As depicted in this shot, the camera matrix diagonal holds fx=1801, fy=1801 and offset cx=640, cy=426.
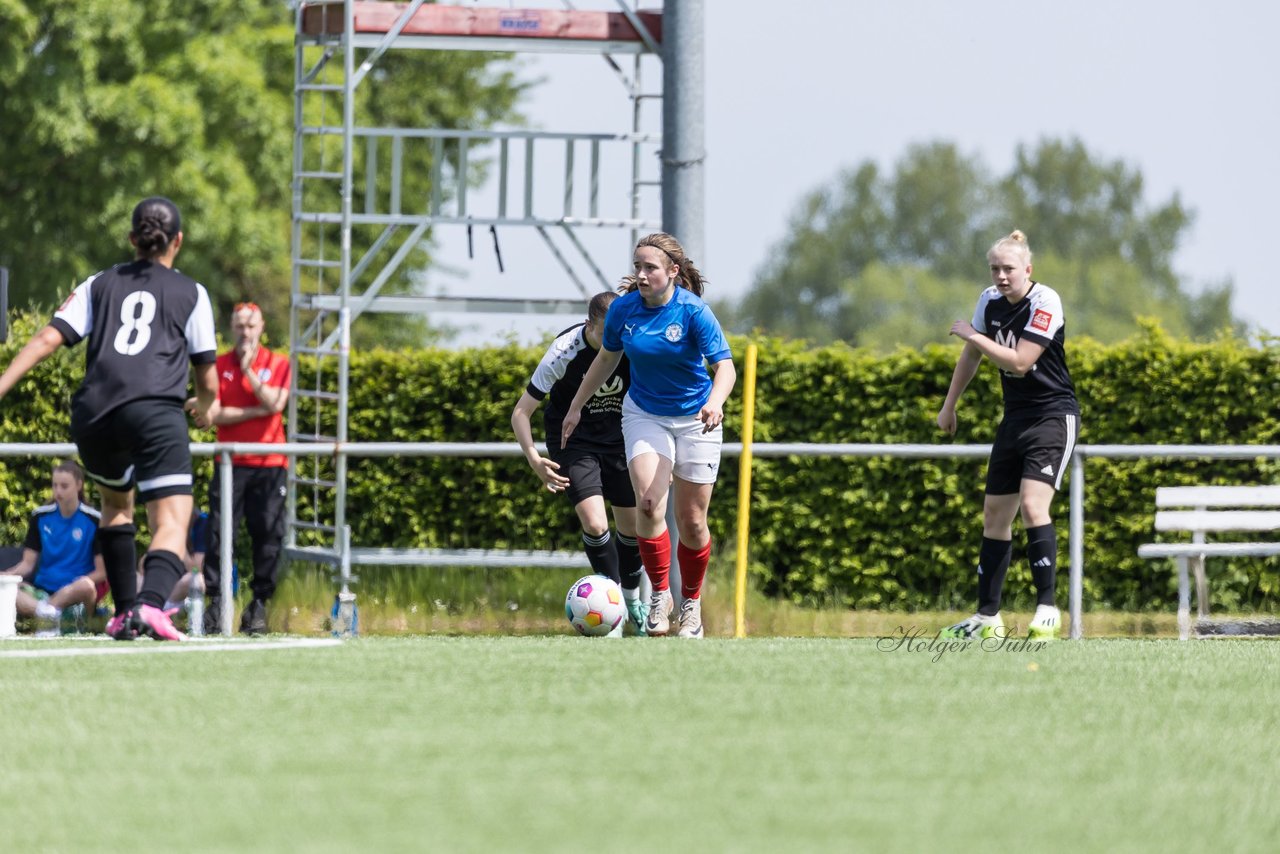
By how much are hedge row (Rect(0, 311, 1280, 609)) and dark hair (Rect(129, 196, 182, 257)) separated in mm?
4839

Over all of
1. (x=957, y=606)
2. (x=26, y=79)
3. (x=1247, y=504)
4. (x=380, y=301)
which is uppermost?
(x=26, y=79)

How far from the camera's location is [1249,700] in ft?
19.2

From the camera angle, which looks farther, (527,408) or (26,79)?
(26,79)

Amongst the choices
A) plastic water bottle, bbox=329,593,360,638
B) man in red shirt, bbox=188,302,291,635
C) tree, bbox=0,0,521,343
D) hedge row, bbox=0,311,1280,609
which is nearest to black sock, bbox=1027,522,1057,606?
hedge row, bbox=0,311,1280,609

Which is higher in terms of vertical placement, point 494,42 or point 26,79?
point 26,79

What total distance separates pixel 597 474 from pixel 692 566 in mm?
722

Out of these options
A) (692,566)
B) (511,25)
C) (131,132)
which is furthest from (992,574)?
(131,132)

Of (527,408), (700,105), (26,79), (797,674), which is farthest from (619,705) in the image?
(26,79)

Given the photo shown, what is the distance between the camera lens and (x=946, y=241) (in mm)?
83750

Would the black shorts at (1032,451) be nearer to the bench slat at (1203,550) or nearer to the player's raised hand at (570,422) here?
the bench slat at (1203,550)

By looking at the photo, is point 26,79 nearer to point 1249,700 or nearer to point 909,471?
point 909,471

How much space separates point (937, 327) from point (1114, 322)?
6.97 meters

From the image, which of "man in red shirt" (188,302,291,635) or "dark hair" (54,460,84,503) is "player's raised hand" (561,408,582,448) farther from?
"dark hair" (54,460,84,503)

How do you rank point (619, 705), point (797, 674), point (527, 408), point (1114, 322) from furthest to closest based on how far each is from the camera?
point (1114, 322), point (527, 408), point (797, 674), point (619, 705)
